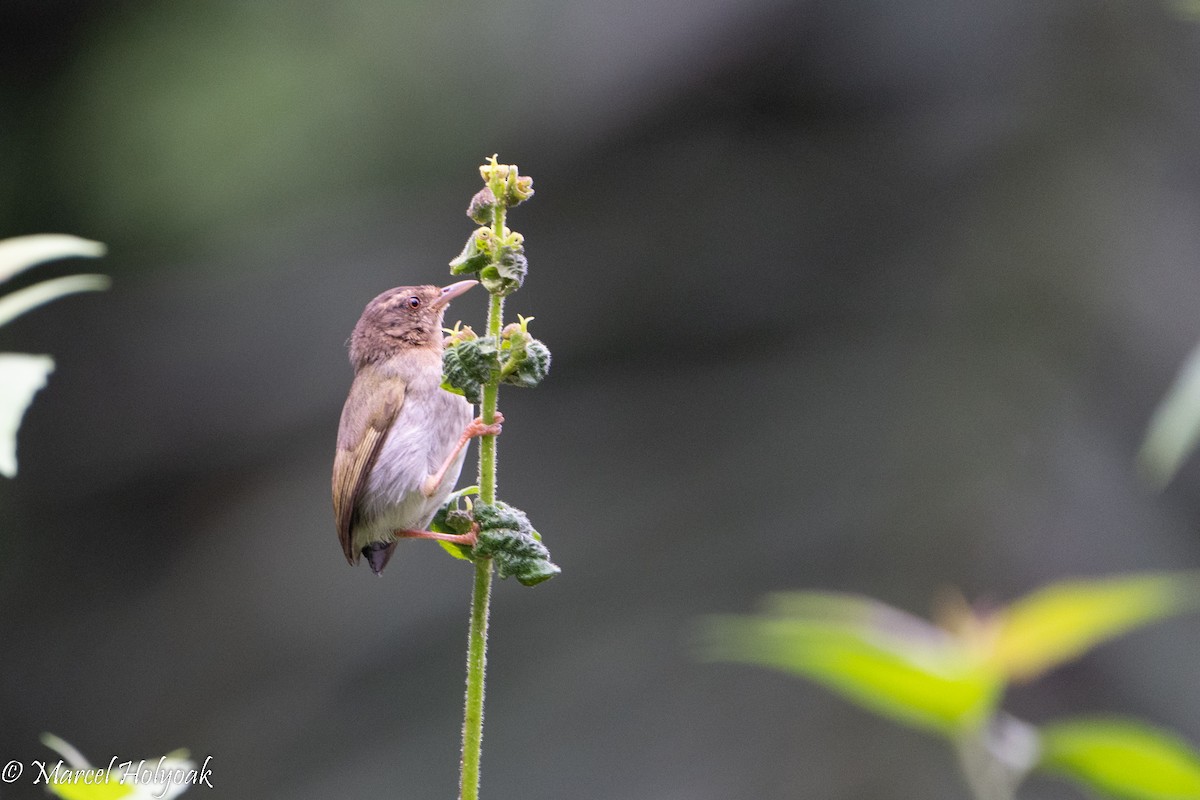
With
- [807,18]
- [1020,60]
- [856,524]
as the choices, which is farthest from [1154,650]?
[807,18]

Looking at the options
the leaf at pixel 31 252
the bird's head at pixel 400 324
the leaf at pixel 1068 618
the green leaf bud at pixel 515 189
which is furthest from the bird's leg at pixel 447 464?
the leaf at pixel 31 252

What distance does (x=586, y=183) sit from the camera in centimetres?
792

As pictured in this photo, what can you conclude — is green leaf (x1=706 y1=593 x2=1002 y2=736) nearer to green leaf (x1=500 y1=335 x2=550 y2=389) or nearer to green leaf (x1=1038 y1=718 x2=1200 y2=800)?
green leaf (x1=1038 y1=718 x2=1200 y2=800)

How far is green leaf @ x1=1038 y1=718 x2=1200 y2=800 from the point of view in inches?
35.4

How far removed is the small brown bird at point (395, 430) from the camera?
259 centimetres

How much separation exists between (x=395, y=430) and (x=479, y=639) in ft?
6.58

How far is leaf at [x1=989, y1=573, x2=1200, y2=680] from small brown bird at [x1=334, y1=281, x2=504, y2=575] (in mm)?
1124

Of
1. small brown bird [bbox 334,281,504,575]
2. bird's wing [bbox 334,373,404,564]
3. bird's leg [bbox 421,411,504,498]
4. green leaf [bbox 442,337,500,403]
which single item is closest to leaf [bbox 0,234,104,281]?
green leaf [bbox 442,337,500,403]

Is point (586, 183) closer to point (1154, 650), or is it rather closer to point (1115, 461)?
point (1115, 461)

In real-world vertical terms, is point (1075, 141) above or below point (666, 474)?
above

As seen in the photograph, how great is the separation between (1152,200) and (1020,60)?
1.13m

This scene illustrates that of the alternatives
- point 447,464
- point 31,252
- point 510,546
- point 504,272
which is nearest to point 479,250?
point 504,272

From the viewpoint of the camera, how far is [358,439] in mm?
2922

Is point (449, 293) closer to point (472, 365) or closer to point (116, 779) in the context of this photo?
point (472, 365)
